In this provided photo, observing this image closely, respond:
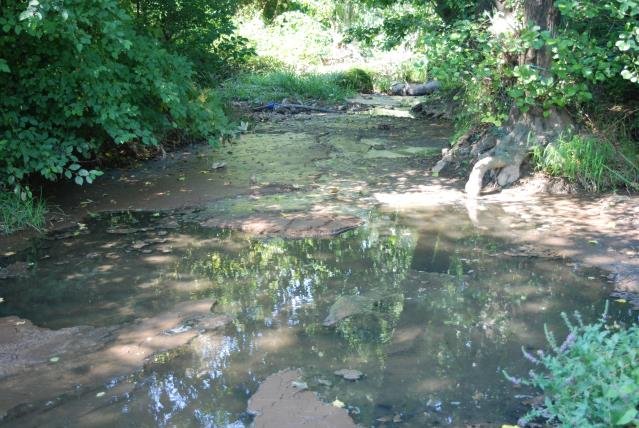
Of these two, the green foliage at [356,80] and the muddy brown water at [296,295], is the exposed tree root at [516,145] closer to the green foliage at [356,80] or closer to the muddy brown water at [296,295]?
the muddy brown water at [296,295]

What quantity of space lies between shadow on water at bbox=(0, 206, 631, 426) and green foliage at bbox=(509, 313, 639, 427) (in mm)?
553

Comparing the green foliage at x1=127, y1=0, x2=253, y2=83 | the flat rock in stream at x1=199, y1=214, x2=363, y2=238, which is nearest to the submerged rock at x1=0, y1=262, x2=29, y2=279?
the flat rock in stream at x1=199, y1=214, x2=363, y2=238

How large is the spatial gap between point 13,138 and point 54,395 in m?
3.49

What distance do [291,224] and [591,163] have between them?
3364 mm

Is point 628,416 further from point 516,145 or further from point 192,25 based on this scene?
point 192,25

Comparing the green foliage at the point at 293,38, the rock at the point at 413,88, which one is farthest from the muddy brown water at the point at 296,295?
the green foliage at the point at 293,38

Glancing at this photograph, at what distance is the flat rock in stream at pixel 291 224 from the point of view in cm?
589

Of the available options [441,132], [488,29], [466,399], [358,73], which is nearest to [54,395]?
[466,399]

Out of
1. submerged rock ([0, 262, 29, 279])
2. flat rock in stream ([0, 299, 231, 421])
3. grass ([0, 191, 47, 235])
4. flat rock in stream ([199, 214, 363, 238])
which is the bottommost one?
flat rock in stream ([0, 299, 231, 421])

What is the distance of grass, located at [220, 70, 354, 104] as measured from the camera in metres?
15.1

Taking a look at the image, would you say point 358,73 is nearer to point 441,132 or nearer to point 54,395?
point 441,132

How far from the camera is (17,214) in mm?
6203

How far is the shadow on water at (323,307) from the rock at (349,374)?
0.04 metres

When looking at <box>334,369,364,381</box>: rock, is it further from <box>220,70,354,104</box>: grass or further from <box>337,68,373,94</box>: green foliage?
<box>337,68,373,94</box>: green foliage
